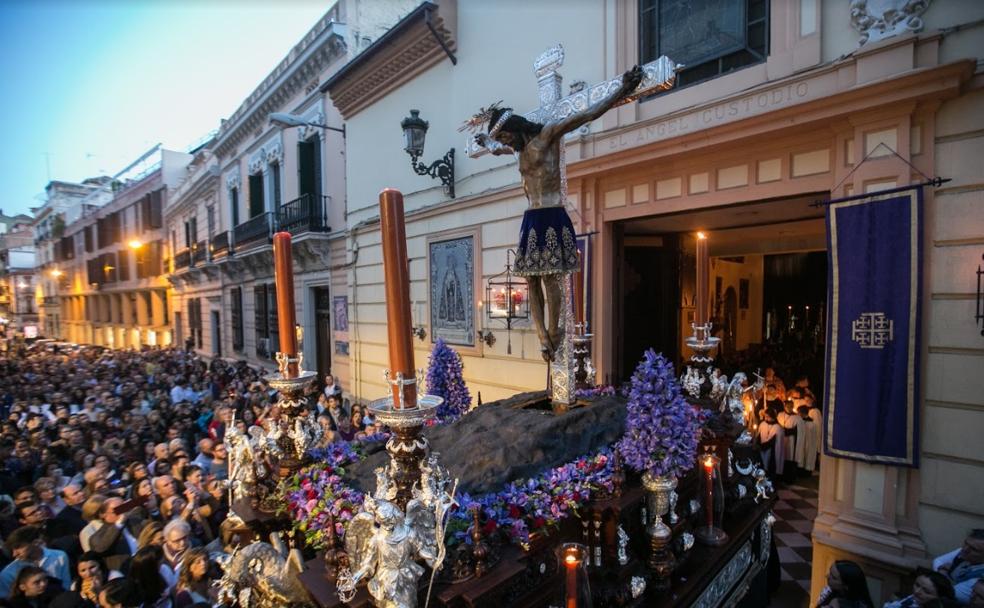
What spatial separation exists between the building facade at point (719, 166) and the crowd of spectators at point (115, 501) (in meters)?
3.99

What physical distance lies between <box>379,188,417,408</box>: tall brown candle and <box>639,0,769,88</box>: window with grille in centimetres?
461

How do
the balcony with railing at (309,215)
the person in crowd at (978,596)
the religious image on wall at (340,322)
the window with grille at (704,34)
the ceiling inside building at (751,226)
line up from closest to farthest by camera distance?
the person in crowd at (978,596), the window with grille at (704,34), the ceiling inside building at (751,226), the religious image on wall at (340,322), the balcony with railing at (309,215)

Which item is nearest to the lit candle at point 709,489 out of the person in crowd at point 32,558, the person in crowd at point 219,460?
the person in crowd at point 32,558

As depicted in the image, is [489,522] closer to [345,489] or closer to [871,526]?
[345,489]

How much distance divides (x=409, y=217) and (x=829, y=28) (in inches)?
291

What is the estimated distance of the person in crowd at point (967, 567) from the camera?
320 centimetres

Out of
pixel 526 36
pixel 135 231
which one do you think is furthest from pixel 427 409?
pixel 135 231

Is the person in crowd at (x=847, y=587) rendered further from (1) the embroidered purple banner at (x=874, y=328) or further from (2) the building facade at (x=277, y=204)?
(2) the building facade at (x=277, y=204)

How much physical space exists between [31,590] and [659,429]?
4200 mm

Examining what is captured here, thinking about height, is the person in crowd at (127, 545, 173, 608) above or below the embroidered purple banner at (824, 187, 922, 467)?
below

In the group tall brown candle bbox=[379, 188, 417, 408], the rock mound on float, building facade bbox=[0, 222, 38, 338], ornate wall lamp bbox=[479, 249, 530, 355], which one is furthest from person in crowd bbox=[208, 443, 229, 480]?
building facade bbox=[0, 222, 38, 338]

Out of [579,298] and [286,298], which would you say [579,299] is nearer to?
[579,298]

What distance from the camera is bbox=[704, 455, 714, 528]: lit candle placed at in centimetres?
325

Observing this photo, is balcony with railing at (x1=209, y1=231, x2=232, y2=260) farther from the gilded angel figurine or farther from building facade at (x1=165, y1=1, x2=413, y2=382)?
the gilded angel figurine
